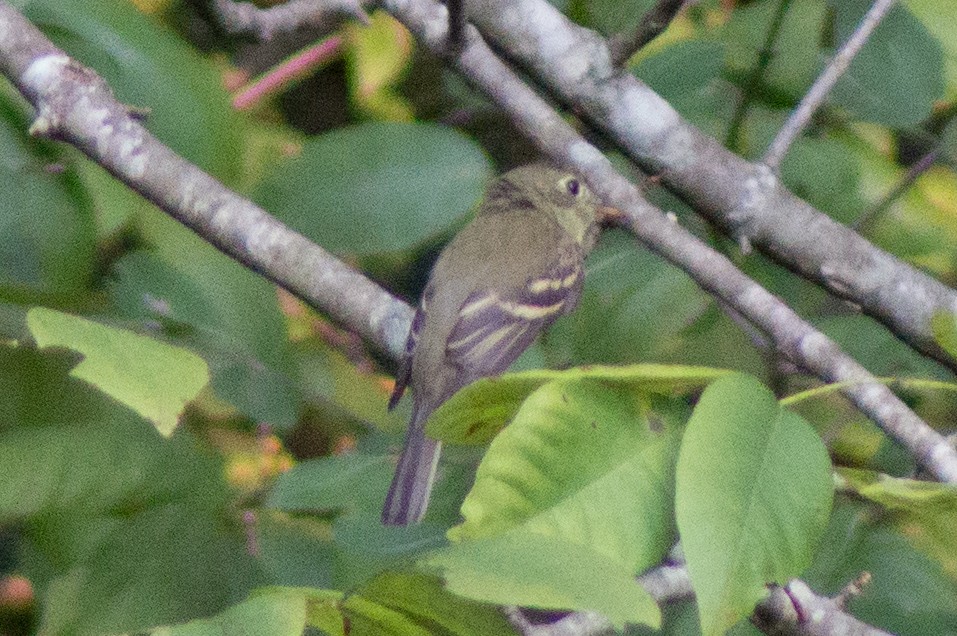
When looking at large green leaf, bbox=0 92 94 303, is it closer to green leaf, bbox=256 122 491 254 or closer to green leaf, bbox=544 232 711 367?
green leaf, bbox=256 122 491 254

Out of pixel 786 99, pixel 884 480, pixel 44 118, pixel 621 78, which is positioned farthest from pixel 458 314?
pixel 884 480

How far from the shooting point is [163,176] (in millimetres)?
1845

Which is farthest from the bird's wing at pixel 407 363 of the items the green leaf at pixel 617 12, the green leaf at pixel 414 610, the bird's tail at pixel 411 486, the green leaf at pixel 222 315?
the green leaf at pixel 414 610

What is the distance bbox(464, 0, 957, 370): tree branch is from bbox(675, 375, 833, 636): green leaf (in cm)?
110

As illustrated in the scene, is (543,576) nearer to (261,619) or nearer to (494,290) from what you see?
(261,619)

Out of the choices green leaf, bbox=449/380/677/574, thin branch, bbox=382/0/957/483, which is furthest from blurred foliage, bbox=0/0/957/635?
thin branch, bbox=382/0/957/483

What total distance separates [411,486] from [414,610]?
0.78m

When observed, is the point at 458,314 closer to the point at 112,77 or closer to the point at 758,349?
the point at 758,349

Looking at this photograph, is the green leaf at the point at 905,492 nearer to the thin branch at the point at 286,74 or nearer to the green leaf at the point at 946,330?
the green leaf at the point at 946,330

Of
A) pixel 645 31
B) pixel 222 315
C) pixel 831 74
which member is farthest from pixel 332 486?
pixel 831 74

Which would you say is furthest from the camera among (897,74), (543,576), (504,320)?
(504,320)

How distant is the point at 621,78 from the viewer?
216 centimetres

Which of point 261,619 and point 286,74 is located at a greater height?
point 261,619

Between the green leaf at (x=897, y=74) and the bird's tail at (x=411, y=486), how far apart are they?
1005 mm
